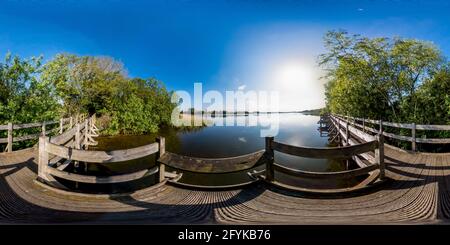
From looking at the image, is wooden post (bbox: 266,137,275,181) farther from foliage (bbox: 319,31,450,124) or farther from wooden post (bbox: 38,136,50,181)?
foliage (bbox: 319,31,450,124)

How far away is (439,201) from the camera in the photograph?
3404 mm

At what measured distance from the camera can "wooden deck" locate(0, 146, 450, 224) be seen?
2.96 m

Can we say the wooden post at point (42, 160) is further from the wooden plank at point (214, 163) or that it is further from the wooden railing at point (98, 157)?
the wooden plank at point (214, 163)

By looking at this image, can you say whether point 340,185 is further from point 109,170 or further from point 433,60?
point 433,60

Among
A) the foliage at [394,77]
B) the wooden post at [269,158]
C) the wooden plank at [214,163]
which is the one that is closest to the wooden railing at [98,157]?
the wooden plank at [214,163]

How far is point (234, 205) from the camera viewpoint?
3.51 meters

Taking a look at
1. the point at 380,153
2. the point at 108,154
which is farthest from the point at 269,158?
the point at 108,154

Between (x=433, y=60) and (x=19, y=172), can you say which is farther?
(x=433, y=60)

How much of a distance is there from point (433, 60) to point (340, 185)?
11.3 m

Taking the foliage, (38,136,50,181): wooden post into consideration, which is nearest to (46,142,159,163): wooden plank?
(38,136,50,181): wooden post

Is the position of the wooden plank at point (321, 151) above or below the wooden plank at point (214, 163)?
above

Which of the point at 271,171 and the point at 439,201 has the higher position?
the point at 271,171

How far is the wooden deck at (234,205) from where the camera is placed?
2.96 metres
